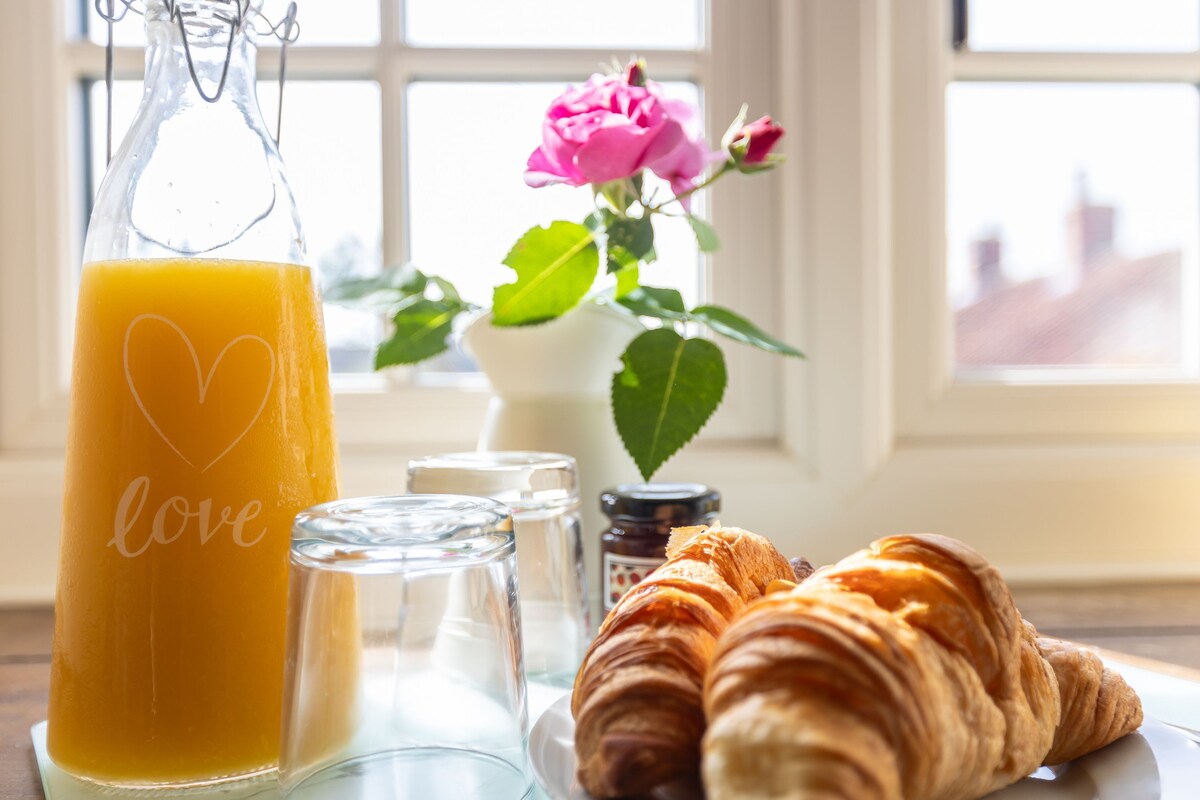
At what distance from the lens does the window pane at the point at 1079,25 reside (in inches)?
45.3

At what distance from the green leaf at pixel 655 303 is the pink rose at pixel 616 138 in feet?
0.30

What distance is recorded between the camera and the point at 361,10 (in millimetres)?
1111

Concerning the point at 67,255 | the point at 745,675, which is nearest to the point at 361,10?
the point at 67,255

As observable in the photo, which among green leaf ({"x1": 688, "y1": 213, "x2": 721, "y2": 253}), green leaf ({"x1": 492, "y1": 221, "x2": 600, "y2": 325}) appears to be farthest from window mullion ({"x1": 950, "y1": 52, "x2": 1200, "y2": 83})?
green leaf ({"x1": 492, "y1": 221, "x2": 600, "y2": 325})

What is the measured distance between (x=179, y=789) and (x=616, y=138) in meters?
0.48

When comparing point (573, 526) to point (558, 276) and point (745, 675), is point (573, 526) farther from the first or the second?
point (745, 675)

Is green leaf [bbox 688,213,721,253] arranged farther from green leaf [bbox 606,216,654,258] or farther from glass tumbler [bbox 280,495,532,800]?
glass tumbler [bbox 280,495,532,800]

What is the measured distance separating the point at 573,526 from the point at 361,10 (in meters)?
0.70

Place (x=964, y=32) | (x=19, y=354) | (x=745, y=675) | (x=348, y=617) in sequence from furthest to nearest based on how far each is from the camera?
(x=964, y=32) < (x=19, y=354) < (x=348, y=617) < (x=745, y=675)

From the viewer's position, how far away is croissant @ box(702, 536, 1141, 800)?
0.32 meters

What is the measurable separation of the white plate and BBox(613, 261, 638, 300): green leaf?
0.41 meters

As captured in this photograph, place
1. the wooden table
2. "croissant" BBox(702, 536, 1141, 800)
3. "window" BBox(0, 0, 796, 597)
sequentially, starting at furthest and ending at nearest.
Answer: "window" BBox(0, 0, 796, 597) → the wooden table → "croissant" BBox(702, 536, 1141, 800)

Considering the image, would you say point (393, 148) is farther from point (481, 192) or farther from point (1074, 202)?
point (1074, 202)

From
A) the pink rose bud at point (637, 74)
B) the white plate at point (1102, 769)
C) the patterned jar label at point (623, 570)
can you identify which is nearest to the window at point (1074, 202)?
the pink rose bud at point (637, 74)
